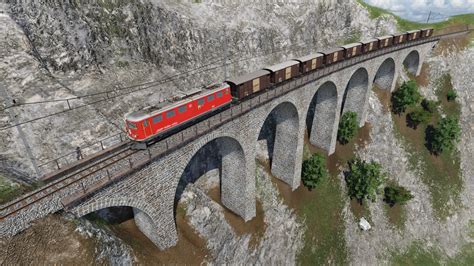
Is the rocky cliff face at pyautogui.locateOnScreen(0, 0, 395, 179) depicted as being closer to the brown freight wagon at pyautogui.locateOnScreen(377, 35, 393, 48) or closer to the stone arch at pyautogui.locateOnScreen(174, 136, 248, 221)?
the stone arch at pyautogui.locateOnScreen(174, 136, 248, 221)

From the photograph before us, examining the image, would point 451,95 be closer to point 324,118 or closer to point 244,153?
point 324,118

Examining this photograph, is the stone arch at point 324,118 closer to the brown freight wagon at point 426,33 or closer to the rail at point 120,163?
the rail at point 120,163

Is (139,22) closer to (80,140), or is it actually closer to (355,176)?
(80,140)

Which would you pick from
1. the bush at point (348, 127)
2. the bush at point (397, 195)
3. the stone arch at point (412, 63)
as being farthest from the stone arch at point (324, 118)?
the stone arch at point (412, 63)

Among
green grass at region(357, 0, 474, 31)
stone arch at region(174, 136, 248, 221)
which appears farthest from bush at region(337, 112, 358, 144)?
green grass at region(357, 0, 474, 31)

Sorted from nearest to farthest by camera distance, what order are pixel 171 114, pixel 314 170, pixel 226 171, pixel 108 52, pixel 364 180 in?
pixel 171 114 < pixel 108 52 < pixel 226 171 < pixel 314 170 < pixel 364 180

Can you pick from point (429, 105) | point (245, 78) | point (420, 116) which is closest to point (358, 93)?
point (420, 116)

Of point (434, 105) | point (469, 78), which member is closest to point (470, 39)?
point (469, 78)
